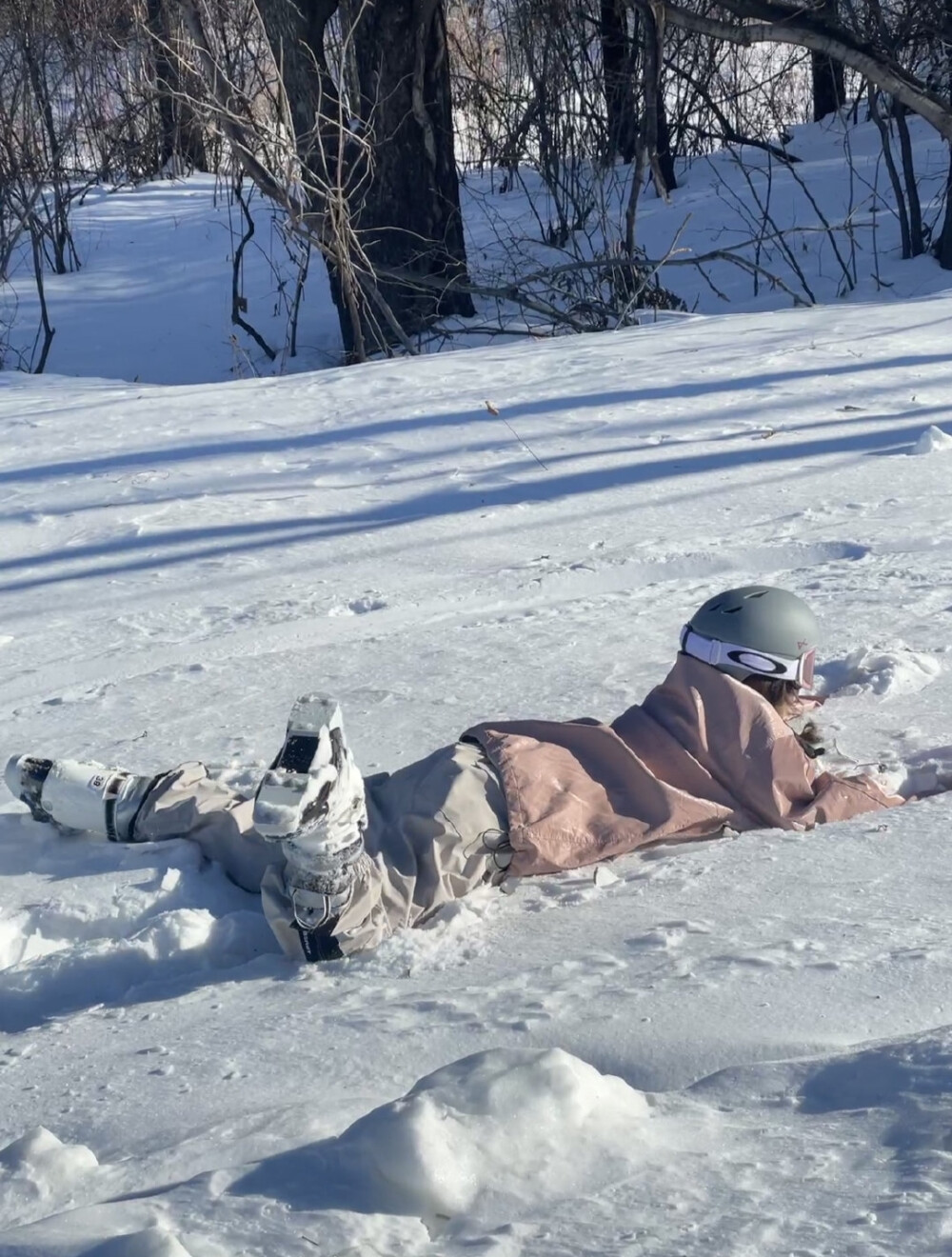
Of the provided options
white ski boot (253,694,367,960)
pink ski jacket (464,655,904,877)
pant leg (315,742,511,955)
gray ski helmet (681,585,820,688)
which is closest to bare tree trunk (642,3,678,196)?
gray ski helmet (681,585,820,688)

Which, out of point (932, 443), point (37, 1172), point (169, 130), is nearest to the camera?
point (37, 1172)

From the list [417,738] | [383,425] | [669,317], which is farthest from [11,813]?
[669,317]

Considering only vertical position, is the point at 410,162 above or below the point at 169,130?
below

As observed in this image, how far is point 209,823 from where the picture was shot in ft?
9.59

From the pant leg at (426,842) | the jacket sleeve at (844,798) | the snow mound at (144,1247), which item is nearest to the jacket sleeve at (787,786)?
the jacket sleeve at (844,798)

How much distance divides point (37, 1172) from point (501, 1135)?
591mm

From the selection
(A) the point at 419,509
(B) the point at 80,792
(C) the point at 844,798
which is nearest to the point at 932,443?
(A) the point at 419,509

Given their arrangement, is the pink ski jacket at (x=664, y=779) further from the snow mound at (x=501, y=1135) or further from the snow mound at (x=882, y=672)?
the snow mound at (x=501, y=1135)

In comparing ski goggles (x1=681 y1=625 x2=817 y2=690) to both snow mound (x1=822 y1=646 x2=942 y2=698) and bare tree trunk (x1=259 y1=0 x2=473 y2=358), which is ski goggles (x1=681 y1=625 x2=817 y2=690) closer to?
snow mound (x1=822 y1=646 x2=942 y2=698)

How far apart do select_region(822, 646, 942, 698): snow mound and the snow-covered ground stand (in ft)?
0.05

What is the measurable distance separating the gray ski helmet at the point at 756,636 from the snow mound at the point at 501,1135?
1.55 metres

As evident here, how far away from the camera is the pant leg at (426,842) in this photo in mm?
2586

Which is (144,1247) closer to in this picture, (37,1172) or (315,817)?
(37,1172)

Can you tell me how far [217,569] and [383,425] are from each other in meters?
1.58
